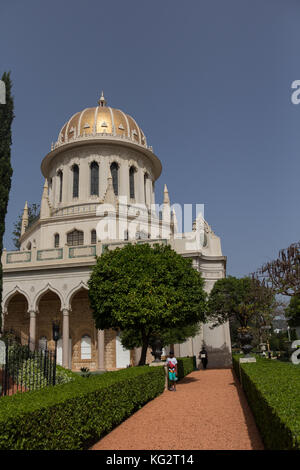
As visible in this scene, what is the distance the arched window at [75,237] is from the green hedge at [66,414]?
2688 cm

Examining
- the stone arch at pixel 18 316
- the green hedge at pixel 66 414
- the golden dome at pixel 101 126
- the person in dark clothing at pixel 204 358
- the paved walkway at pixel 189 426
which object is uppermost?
the golden dome at pixel 101 126

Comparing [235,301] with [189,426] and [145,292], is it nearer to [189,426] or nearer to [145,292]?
[145,292]

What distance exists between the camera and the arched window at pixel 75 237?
120ft

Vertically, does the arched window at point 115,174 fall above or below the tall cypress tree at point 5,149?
above

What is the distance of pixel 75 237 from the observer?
36938 mm

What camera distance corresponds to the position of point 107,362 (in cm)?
2959

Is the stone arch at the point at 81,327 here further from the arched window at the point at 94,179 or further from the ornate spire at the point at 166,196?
the ornate spire at the point at 166,196

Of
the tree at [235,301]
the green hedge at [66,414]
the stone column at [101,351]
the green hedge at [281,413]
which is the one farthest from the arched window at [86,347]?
the green hedge at [281,413]

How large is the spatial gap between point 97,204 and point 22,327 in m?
14.2

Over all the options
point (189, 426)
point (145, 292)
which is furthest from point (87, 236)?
point (189, 426)

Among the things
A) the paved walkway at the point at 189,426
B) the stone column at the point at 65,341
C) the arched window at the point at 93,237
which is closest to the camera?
the paved walkway at the point at 189,426

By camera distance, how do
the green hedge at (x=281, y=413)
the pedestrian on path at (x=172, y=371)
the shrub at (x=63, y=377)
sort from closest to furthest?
the green hedge at (x=281, y=413) < the pedestrian on path at (x=172, y=371) < the shrub at (x=63, y=377)

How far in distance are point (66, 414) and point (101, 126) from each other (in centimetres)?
3965

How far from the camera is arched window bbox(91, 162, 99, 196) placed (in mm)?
40656
